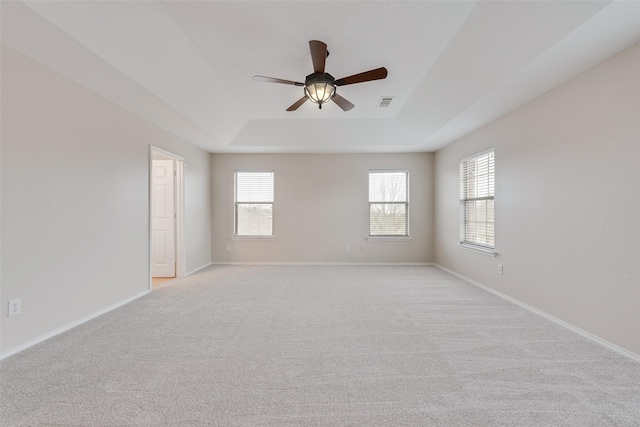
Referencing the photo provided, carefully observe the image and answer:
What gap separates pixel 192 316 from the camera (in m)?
2.87

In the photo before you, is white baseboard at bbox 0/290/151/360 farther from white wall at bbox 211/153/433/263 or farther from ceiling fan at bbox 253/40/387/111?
ceiling fan at bbox 253/40/387/111

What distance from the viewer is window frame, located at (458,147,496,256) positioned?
12.5 feet

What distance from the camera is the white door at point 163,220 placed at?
4574 mm

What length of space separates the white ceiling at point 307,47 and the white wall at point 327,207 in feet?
6.38

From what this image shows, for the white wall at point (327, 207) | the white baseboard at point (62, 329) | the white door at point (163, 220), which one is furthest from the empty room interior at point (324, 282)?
the white wall at point (327, 207)

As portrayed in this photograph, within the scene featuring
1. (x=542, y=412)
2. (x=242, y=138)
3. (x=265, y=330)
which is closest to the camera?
(x=542, y=412)

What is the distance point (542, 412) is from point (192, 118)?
15.2 feet

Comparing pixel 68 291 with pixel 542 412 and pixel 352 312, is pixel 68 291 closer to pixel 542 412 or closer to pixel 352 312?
pixel 352 312

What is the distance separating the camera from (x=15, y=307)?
6.87 feet

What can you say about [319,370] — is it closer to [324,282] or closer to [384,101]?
[324,282]

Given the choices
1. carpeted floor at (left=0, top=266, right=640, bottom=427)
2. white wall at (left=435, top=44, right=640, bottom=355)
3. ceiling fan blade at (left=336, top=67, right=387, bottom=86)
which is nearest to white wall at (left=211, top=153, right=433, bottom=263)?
white wall at (left=435, top=44, right=640, bottom=355)

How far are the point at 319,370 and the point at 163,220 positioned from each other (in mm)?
4011

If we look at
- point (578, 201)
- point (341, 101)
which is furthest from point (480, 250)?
point (341, 101)

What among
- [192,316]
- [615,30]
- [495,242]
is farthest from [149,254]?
[615,30]
